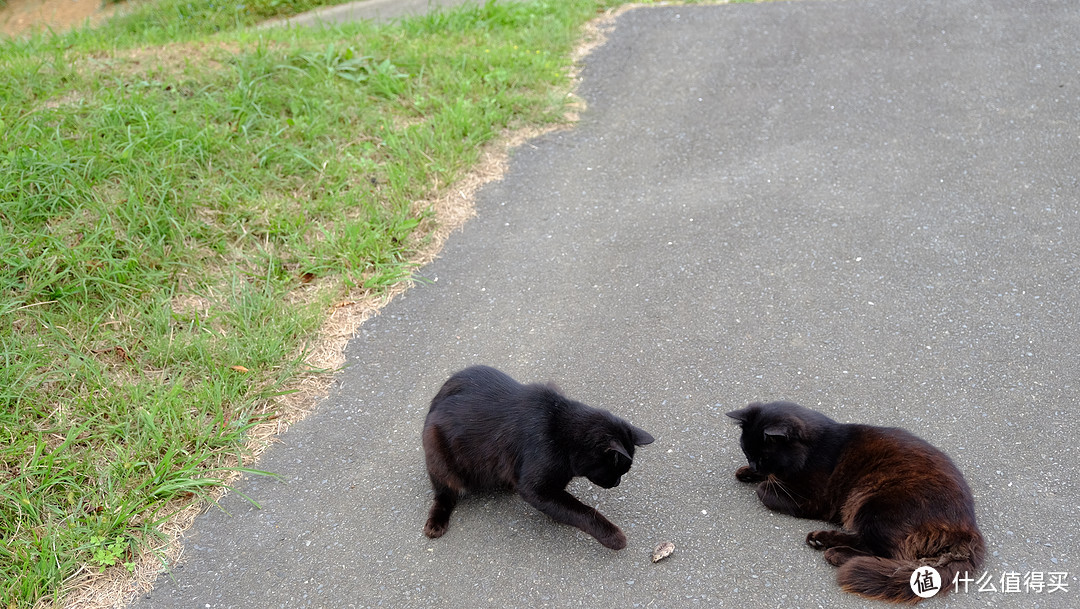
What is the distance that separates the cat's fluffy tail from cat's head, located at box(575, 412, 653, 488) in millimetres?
932

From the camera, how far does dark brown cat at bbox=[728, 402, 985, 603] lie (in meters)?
2.89

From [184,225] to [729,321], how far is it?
138 inches

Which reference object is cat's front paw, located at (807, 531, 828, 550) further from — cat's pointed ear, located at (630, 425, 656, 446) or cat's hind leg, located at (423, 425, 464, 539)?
cat's hind leg, located at (423, 425, 464, 539)

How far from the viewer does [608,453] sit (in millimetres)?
3092

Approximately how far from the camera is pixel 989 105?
235 inches

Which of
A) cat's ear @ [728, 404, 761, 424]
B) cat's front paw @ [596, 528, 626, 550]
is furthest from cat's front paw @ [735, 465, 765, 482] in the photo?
cat's front paw @ [596, 528, 626, 550]

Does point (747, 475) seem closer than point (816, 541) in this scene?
No

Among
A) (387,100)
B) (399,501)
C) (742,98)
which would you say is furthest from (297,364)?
(742,98)

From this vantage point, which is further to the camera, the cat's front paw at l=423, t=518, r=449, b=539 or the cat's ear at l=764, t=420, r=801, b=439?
the cat's front paw at l=423, t=518, r=449, b=539

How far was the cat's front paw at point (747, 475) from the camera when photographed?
11.2ft

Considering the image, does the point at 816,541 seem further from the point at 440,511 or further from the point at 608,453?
the point at 440,511

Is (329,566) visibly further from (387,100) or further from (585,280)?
(387,100)

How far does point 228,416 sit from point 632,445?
7.11 ft

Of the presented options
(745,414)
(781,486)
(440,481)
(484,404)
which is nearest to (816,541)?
(781,486)
